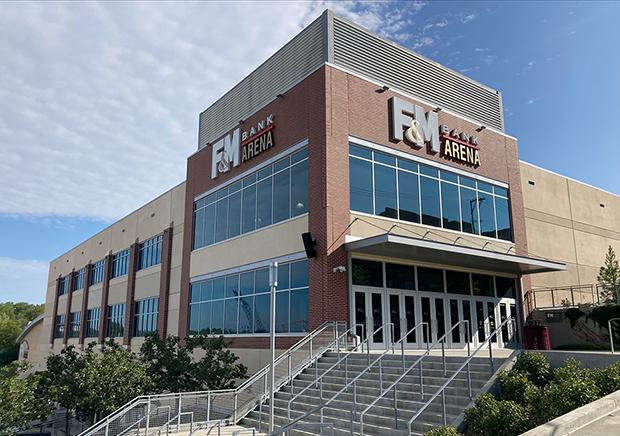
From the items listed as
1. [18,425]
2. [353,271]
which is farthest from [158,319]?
[353,271]

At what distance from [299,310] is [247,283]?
14.3ft

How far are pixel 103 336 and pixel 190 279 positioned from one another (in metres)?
17.6

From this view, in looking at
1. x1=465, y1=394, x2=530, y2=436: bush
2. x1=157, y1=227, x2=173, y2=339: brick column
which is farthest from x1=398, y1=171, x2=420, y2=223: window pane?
x1=157, y1=227, x2=173, y2=339: brick column

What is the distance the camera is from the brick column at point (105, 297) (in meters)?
41.6

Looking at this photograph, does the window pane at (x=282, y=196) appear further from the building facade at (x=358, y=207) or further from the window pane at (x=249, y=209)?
the window pane at (x=249, y=209)

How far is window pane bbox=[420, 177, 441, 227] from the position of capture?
2197 centimetres

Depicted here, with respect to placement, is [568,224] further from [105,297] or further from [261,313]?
[105,297]

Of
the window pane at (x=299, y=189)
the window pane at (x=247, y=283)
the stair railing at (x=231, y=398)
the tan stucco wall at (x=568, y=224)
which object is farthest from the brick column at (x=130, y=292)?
the tan stucco wall at (x=568, y=224)

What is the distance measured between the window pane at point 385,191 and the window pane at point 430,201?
1691 millimetres

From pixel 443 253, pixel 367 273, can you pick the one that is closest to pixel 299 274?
pixel 367 273

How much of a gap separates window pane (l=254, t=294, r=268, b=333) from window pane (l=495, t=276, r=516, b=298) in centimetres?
1100

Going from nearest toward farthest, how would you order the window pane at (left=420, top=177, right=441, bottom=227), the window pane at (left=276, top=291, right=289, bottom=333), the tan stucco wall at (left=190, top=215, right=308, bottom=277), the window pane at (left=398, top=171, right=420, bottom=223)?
1. the window pane at (left=276, top=291, right=289, bottom=333)
2. the tan stucco wall at (left=190, top=215, right=308, bottom=277)
3. the window pane at (left=398, top=171, right=420, bottom=223)
4. the window pane at (left=420, top=177, right=441, bottom=227)

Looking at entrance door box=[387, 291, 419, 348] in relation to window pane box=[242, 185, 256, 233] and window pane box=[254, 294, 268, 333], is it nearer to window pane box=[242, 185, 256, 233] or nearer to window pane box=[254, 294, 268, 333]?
window pane box=[254, 294, 268, 333]

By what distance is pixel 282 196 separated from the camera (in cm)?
2159
